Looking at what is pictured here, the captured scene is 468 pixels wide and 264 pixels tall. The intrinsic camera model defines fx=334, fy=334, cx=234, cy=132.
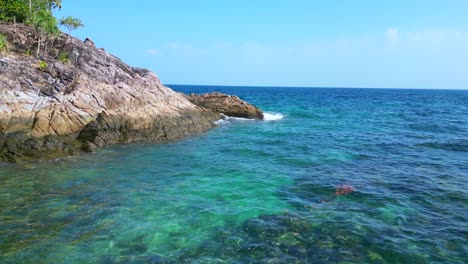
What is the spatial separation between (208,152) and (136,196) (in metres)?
10.6

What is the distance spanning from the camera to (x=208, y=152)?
85.0 feet

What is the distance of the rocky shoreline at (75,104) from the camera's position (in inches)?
932

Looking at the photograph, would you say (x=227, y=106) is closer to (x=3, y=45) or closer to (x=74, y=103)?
(x=74, y=103)

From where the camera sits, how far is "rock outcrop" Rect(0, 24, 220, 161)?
23734 millimetres

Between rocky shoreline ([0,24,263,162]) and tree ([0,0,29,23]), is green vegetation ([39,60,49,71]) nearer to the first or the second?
rocky shoreline ([0,24,263,162])

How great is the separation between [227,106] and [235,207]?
3558 cm

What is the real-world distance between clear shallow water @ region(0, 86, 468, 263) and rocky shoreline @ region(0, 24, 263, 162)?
2638 millimetres

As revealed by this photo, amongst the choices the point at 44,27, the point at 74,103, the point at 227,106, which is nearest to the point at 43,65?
the point at 74,103

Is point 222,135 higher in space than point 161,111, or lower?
lower

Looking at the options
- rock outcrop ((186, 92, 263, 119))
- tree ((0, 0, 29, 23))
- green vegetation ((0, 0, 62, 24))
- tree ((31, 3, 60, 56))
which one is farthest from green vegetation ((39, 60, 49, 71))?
rock outcrop ((186, 92, 263, 119))

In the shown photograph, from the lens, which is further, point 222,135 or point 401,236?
point 222,135

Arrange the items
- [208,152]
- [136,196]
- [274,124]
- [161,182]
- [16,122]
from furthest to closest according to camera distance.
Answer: [274,124] < [208,152] < [16,122] < [161,182] < [136,196]

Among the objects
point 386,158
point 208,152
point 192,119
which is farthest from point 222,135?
point 386,158

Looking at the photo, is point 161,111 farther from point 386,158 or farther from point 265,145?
point 386,158
